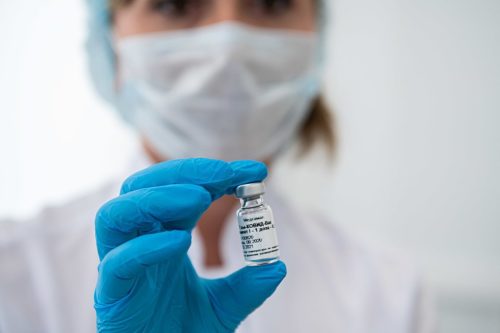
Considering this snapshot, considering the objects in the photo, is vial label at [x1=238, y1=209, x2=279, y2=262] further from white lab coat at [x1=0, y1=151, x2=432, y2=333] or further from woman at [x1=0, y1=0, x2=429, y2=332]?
white lab coat at [x1=0, y1=151, x2=432, y2=333]

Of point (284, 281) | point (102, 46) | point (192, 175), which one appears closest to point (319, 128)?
point (284, 281)

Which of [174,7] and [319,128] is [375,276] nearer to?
[319,128]

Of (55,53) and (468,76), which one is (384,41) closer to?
(468,76)

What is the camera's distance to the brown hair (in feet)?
4.33

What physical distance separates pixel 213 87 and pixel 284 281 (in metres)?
0.48

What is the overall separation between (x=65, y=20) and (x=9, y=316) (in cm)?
114

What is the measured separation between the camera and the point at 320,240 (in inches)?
44.6

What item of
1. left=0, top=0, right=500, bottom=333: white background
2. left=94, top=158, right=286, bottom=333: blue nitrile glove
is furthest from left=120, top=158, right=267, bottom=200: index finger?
left=0, top=0, right=500, bottom=333: white background

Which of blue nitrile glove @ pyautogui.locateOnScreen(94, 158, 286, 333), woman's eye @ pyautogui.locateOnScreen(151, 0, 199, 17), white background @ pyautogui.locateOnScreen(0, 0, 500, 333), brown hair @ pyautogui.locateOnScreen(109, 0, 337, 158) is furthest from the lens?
white background @ pyautogui.locateOnScreen(0, 0, 500, 333)

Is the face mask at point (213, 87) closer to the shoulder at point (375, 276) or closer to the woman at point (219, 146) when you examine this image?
the woman at point (219, 146)

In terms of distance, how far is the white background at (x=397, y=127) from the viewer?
154cm

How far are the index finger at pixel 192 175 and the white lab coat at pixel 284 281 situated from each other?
43 cm

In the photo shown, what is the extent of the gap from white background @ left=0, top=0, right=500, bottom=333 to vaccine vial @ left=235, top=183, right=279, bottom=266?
3.39 ft

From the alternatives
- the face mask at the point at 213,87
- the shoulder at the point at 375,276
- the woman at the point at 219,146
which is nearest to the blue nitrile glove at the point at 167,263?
the woman at the point at 219,146
